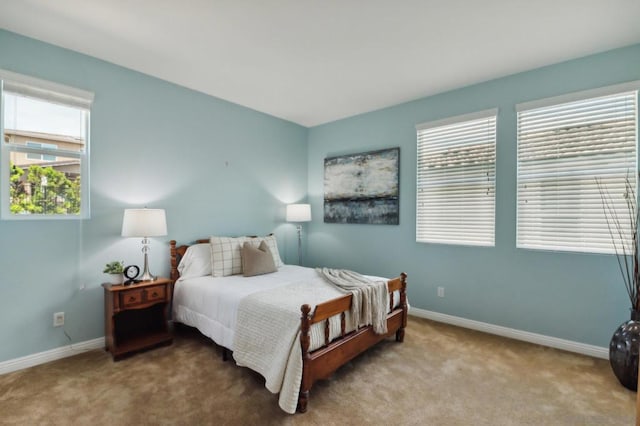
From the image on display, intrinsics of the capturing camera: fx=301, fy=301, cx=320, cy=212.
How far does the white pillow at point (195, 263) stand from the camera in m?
3.26

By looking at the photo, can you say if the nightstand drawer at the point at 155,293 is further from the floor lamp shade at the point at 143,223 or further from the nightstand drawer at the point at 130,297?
the floor lamp shade at the point at 143,223

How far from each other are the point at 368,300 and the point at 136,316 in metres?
2.43

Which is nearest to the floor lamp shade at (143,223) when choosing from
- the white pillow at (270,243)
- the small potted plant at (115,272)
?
the small potted plant at (115,272)

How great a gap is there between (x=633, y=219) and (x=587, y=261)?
489 mm

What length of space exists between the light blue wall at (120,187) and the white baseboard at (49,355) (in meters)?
0.05

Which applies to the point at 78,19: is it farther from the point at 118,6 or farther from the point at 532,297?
the point at 532,297

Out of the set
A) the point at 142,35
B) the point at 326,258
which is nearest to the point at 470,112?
the point at 326,258

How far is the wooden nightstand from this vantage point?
2.64 metres

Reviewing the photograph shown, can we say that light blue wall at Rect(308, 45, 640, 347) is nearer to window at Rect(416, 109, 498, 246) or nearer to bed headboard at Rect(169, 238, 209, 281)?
window at Rect(416, 109, 498, 246)

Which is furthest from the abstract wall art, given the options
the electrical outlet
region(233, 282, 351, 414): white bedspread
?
the electrical outlet

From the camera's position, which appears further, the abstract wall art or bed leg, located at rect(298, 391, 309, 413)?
the abstract wall art

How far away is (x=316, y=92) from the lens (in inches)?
145

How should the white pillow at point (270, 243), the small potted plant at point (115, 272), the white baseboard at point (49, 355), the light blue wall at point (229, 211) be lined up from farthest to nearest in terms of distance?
the white pillow at point (270, 243)
the small potted plant at point (115, 272)
the light blue wall at point (229, 211)
the white baseboard at point (49, 355)

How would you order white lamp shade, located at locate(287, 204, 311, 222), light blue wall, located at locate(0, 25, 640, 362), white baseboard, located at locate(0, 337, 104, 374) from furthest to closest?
white lamp shade, located at locate(287, 204, 311, 222) → light blue wall, located at locate(0, 25, 640, 362) → white baseboard, located at locate(0, 337, 104, 374)
